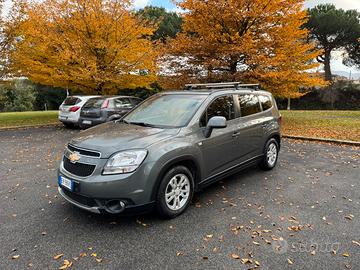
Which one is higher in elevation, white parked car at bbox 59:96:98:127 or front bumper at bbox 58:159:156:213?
white parked car at bbox 59:96:98:127

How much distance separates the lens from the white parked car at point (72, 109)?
37.4 feet

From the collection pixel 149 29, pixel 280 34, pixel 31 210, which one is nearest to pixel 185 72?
pixel 149 29

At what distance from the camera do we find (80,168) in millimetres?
3393

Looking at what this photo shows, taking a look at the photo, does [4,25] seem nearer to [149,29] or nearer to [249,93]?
[149,29]

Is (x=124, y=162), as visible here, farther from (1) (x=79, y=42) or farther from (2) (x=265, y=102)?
(1) (x=79, y=42)

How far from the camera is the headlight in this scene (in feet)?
10.5

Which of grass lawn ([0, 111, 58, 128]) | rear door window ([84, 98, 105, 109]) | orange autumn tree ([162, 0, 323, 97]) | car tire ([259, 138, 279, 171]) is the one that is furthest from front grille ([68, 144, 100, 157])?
grass lawn ([0, 111, 58, 128])

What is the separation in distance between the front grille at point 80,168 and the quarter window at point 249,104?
2763mm

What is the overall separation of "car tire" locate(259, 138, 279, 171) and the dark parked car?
624 cm

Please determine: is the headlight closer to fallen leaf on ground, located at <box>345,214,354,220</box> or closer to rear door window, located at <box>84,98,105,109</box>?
fallen leaf on ground, located at <box>345,214,354,220</box>

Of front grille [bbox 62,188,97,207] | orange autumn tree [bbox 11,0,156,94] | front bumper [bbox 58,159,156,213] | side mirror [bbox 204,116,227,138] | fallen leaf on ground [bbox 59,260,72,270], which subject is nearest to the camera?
fallen leaf on ground [bbox 59,260,72,270]

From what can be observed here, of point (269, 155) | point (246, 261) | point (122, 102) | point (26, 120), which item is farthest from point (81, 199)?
point (26, 120)

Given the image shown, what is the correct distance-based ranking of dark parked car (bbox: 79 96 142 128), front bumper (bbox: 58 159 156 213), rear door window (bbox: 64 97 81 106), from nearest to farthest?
front bumper (bbox: 58 159 156 213) → dark parked car (bbox: 79 96 142 128) → rear door window (bbox: 64 97 81 106)

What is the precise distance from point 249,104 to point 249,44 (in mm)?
6681
